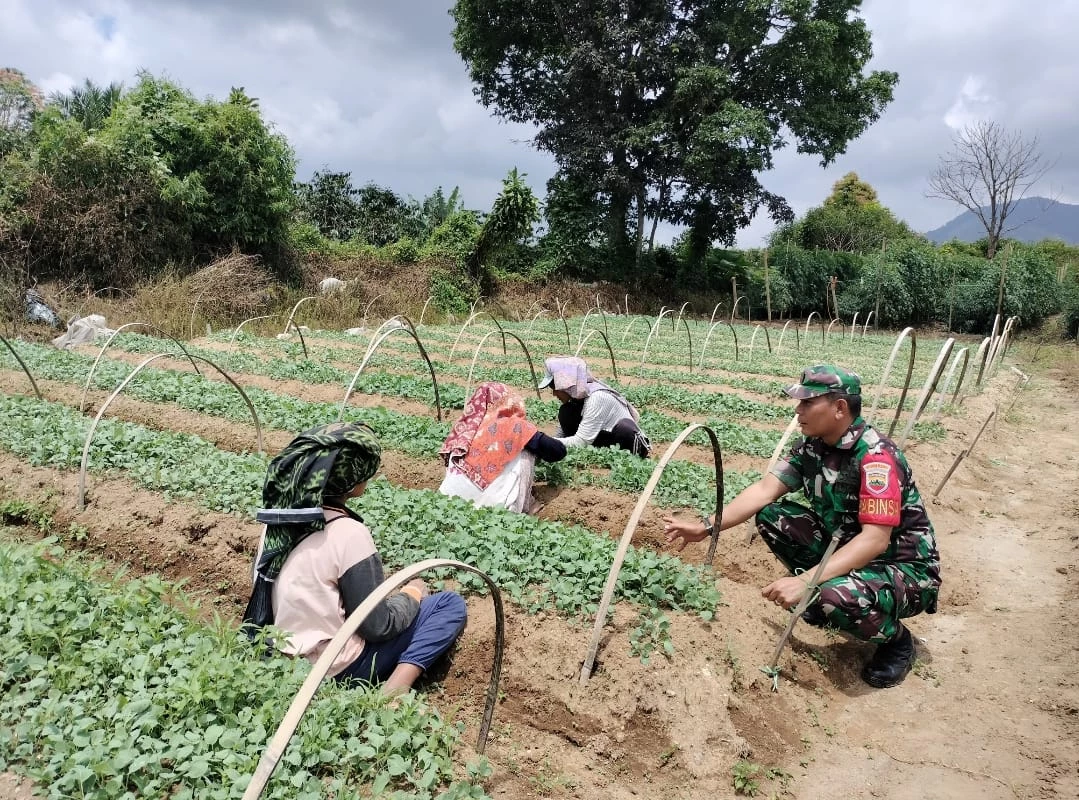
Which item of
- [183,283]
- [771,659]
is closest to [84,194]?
[183,283]

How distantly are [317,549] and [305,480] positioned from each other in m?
0.32

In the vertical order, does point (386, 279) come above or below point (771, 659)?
above

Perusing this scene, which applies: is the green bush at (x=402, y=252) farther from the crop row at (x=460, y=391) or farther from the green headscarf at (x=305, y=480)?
the green headscarf at (x=305, y=480)

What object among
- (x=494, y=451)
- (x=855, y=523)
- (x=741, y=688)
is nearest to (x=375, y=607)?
(x=741, y=688)

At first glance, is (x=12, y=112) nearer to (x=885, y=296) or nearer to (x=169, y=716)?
(x=169, y=716)

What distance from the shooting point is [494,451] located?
5320 mm

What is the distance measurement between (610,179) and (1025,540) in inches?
876

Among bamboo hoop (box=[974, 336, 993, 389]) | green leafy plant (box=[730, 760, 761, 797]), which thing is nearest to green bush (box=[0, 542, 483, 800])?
green leafy plant (box=[730, 760, 761, 797])

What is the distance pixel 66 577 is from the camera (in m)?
3.33

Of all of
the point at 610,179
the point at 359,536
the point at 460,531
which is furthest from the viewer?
the point at 610,179

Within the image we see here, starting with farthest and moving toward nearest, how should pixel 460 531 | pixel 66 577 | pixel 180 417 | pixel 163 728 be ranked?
pixel 180 417, pixel 460 531, pixel 66 577, pixel 163 728

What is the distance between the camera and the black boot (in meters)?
4.04

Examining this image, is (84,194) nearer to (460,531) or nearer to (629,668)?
(460,531)

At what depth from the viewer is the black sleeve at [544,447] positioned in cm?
543
